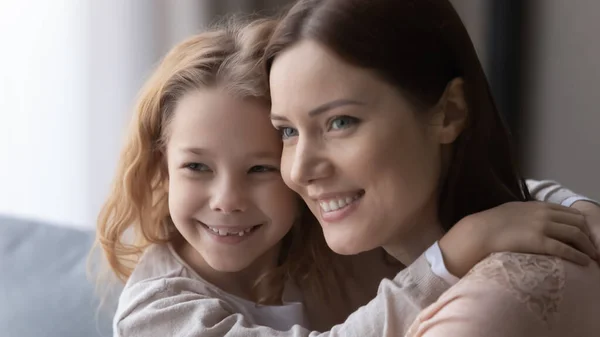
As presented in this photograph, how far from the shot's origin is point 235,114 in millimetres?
1248

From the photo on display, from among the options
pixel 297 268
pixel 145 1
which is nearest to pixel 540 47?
pixel 145 1

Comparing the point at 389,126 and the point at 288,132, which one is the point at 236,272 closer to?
the point at 288,132

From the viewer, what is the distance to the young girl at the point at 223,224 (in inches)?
48.1

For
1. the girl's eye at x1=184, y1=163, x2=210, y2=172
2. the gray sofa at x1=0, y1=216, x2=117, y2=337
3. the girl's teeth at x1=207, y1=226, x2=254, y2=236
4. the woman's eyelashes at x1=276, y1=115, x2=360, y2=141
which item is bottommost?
the gray sofa at x1=0, y1=216, x2=117, y2=337

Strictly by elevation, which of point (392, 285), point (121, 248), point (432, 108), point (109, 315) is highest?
point (432, 108)

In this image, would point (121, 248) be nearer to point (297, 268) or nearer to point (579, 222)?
point (297, 268)

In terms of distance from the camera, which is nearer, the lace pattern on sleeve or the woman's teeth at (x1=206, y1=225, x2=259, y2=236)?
the lace pattern on sleeve

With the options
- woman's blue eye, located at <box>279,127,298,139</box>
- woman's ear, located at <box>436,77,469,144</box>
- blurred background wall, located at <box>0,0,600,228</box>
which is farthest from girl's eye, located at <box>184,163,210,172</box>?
blurred background wall, located at <box>0,0,600,228</box>

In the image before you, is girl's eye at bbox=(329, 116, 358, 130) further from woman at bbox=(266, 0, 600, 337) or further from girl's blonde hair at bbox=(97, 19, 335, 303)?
girl's blonde hair at bbox=(97, 19, 335, 303)

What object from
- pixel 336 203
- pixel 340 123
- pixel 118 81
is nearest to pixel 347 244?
pixel 336 203

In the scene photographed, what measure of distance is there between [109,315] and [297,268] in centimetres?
40

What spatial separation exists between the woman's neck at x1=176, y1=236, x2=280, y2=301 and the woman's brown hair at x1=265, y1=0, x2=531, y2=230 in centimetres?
37

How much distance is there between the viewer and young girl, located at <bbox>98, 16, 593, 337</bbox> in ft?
4.00

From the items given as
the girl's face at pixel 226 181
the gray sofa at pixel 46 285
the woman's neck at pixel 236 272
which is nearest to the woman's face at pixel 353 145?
the girl's face at pixel 226 181
